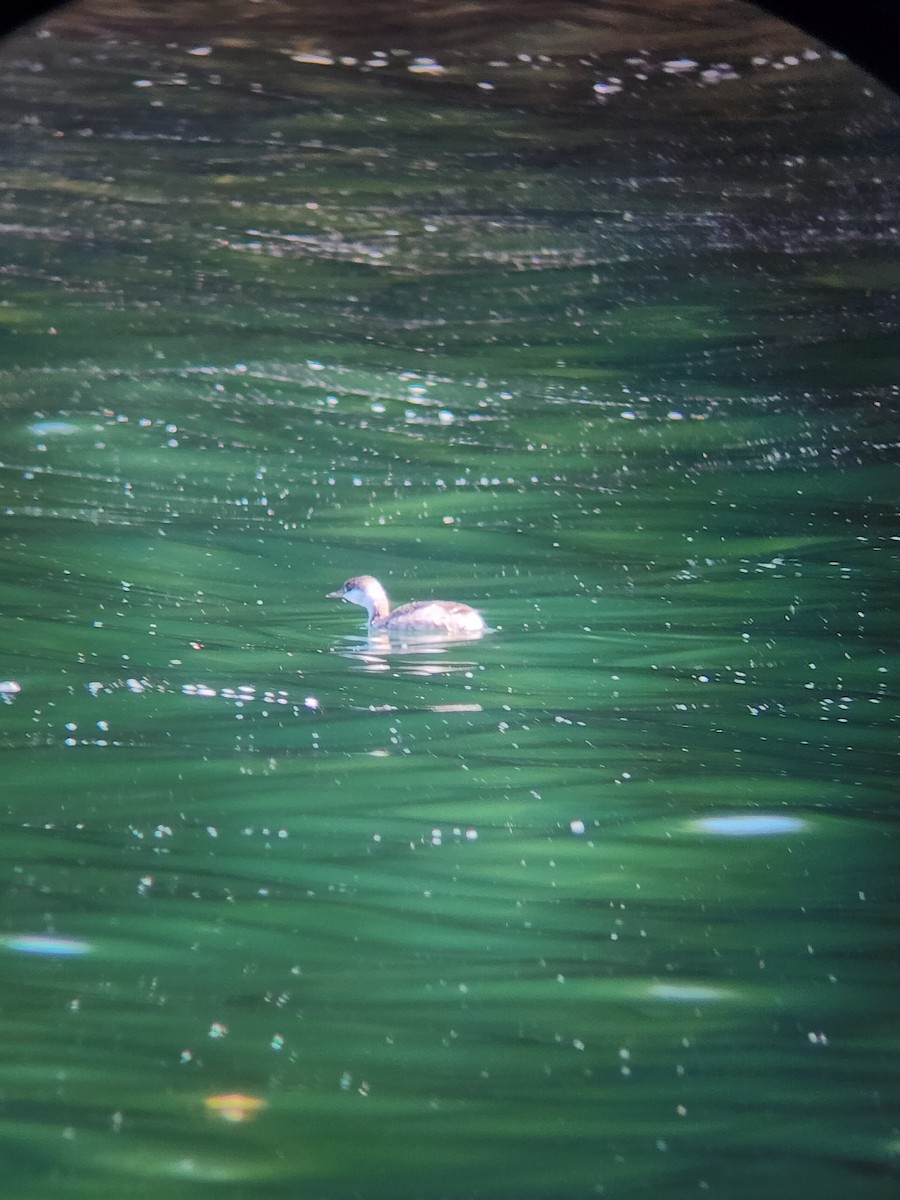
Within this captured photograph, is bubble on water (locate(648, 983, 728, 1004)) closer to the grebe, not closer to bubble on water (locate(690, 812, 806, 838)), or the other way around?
bubble on water (locate(690, 812, 806, 838))

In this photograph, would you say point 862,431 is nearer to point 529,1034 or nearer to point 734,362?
point 734,362

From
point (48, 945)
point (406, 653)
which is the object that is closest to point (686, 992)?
point (48, 945)

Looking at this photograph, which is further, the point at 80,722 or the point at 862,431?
the point at 862,431

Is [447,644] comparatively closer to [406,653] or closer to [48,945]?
[406,653]

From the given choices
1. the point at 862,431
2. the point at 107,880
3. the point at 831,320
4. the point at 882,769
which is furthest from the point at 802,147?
the point at 107,880

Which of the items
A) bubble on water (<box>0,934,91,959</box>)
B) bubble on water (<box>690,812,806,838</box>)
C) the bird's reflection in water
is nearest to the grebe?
the bird's reflection in water

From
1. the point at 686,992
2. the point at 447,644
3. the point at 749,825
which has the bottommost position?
the point at 447,644

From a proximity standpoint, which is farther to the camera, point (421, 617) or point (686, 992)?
point (421, 617)
